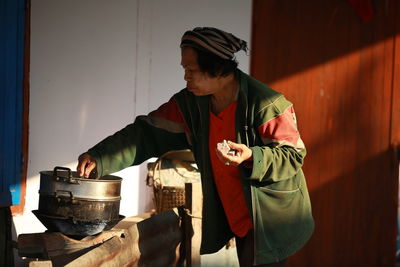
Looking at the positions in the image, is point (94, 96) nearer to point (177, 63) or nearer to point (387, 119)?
point (177, 63)

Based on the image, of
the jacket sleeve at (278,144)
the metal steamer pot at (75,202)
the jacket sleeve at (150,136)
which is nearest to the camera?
the jacket sleeve at (278,144)

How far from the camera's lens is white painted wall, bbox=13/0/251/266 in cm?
498

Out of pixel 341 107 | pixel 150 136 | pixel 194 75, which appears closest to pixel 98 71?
pixel 150 136

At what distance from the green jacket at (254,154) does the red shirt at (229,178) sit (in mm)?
40

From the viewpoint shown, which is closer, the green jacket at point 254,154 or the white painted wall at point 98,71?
the green jacket at point 254,154

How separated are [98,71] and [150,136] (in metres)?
1.74

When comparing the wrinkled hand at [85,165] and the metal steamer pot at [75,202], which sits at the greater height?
the wrinkled hand at [85,165]

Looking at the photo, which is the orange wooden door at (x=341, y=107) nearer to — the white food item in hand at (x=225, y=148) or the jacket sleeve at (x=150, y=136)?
the jacket sleeve at (x=150, y=136)

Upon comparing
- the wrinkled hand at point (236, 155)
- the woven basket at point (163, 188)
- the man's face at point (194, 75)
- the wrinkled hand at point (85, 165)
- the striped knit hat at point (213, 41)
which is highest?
the striped knit hat at point (213, 41)

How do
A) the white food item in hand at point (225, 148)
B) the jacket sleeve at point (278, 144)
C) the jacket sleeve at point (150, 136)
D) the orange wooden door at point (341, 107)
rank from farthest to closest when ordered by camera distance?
1. the orange wooden door at point (341, 107)
2. the jacket sleeve at point (150, 136)
3. the jacket sleeve at point (278, 144)
4. the white food item in hand at point (225, 148)

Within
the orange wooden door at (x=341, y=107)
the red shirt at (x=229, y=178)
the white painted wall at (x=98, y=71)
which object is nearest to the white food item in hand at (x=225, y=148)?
the red shirt at (x=229, y=178)

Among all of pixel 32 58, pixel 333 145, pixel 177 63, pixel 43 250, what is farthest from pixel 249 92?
pixel 333 145

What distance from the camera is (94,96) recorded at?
5.31 metres

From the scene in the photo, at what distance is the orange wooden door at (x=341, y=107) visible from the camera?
648 centimetres
